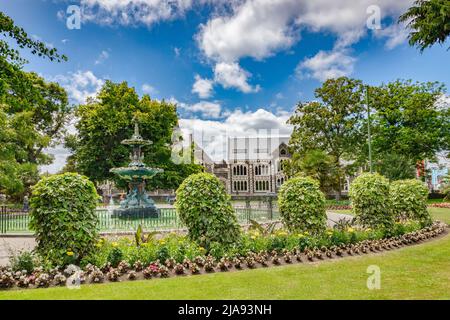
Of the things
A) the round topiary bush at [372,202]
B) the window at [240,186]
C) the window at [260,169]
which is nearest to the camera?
the round topiary bush at [372,202]

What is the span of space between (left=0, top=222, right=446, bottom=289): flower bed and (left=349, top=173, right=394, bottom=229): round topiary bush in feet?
2.95

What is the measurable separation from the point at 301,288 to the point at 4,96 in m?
10.3

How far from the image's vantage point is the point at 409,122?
145 feet

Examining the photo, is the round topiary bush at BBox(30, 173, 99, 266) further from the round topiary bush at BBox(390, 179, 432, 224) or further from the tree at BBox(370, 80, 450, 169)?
the tree at BBox(370, 80, 450, 169)

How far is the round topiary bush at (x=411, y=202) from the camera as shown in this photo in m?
14.7

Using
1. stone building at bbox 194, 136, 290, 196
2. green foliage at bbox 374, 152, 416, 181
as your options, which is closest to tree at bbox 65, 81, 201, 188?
green foliage at bbox 374, 152, 416, 181

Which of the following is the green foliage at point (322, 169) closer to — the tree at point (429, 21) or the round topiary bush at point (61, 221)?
the tree at point (429, 21)

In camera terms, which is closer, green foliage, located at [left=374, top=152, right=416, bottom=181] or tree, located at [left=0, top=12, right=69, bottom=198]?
Answer: tree, located at [left=0, top=12, right=69, bottom=198]

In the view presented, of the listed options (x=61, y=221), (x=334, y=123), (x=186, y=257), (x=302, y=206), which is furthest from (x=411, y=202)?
(x=334, y=123)

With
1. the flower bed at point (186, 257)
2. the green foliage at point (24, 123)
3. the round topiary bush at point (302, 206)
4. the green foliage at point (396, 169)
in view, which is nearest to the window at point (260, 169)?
the green foliage at point (396, 169)

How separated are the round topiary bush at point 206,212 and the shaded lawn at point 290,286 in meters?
1.70

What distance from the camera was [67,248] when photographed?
7793 mm

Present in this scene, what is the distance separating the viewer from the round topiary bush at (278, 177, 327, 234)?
1088 cm

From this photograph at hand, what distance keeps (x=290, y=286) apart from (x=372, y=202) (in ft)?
23.4
